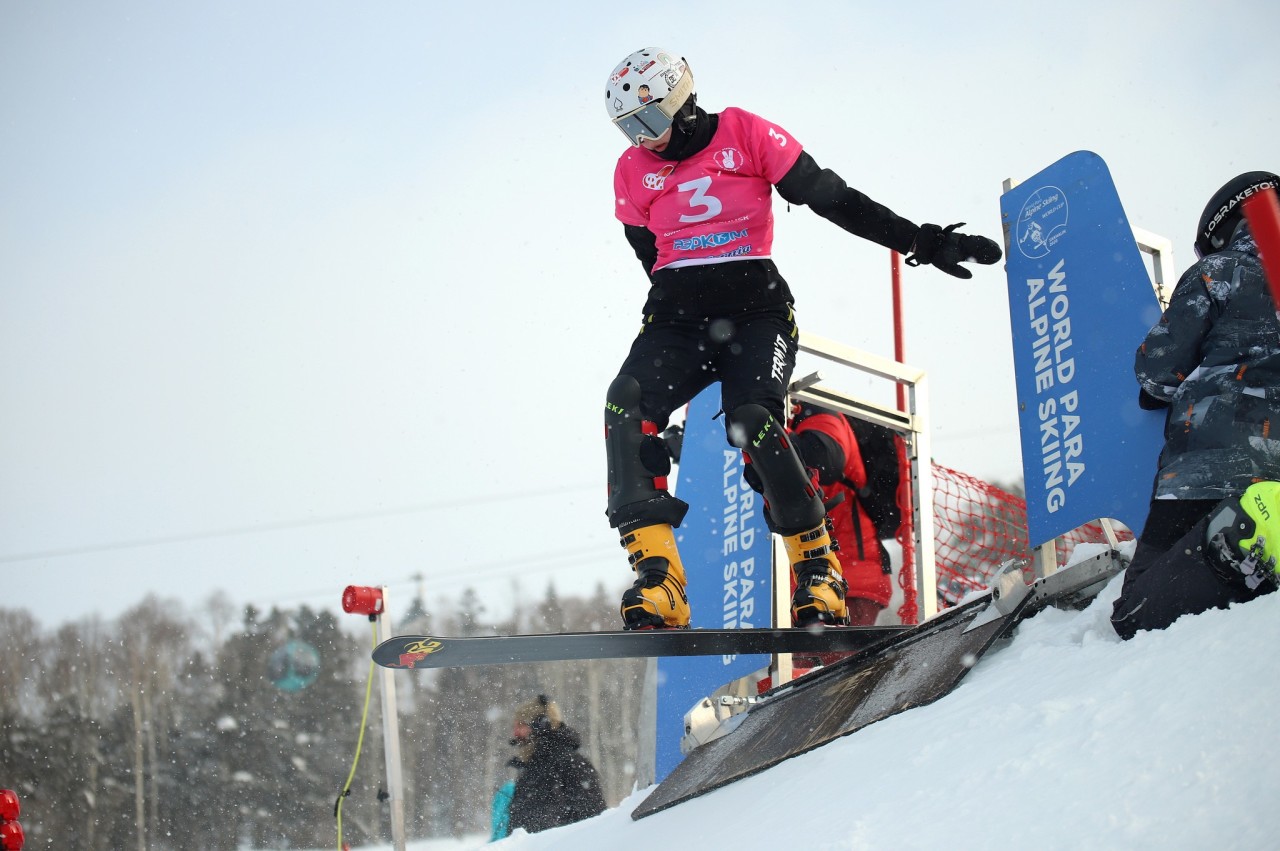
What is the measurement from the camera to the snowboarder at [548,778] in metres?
5.98

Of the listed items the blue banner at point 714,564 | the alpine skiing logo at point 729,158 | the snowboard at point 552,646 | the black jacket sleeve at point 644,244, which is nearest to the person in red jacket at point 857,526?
the blue banner at point 714,564

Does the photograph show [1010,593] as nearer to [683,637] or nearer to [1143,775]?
[683,637]

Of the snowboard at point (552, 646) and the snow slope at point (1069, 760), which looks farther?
the snowboard at point (552, 646)

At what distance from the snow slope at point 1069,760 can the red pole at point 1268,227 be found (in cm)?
76

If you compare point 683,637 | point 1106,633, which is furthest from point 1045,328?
point 683,637

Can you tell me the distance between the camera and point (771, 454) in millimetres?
3834

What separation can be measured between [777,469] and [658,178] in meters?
1.11

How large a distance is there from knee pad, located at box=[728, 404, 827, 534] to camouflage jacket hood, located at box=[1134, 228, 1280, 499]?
3.70 ft

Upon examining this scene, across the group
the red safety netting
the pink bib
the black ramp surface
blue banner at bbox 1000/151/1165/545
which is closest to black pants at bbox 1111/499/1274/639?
the black ramp surface

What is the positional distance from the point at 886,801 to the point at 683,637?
105cm

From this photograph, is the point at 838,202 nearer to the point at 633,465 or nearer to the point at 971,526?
the point at 633,465

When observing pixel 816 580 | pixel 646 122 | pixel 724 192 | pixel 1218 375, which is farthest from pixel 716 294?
pixel 1218 375

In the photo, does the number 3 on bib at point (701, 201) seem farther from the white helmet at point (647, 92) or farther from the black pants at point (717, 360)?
the black pants at point (717, 360)

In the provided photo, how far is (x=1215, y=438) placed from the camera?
292 cm
